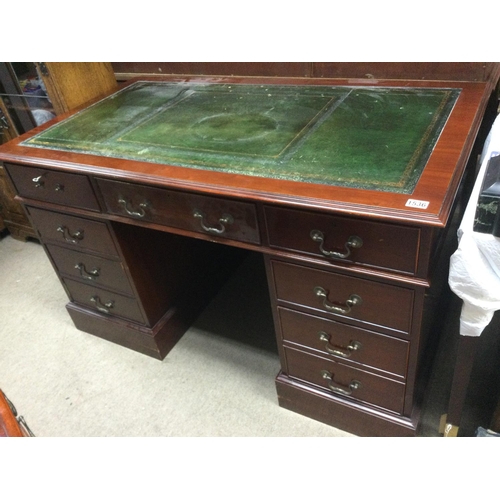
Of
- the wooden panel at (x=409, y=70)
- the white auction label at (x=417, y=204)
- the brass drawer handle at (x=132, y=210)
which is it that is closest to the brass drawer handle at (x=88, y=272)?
the brass drawer handle at (x=132, y=210)

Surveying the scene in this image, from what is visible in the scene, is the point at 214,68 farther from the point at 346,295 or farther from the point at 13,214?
the point at 13,214

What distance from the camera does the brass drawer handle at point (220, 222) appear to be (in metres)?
1.03

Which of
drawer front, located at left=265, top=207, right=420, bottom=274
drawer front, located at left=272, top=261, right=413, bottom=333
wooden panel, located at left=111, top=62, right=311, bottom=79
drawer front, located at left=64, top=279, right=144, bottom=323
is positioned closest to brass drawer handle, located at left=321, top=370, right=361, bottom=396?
drawer front, located at left=272, top=261, right=413, bottom=333

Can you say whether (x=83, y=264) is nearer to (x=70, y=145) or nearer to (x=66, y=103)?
(x=70, y=145)

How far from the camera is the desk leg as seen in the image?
0.93 m

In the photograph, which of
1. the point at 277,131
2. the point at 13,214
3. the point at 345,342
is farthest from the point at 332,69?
the point at 13,214

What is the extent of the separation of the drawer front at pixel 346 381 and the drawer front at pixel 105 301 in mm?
612

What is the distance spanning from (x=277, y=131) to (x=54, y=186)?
2.24 feet

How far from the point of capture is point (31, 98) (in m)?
1.90

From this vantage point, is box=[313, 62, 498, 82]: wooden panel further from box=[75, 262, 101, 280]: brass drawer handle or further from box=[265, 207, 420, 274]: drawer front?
box=[75, 262, 101, 280]: brass drawer handle

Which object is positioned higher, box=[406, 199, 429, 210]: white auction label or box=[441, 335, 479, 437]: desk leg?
box=[406, 199, 429, 210]: white auction label

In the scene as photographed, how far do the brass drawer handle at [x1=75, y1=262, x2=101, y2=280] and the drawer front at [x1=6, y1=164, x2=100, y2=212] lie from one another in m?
0.27

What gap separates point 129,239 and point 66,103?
0.57 m

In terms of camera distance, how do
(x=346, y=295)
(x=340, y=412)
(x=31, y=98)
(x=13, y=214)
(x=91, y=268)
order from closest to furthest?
(x=346, y=295) < (x=340, y=412) < (x=91, y=268) < (x=31, y=98) < (x=13, y=214)
